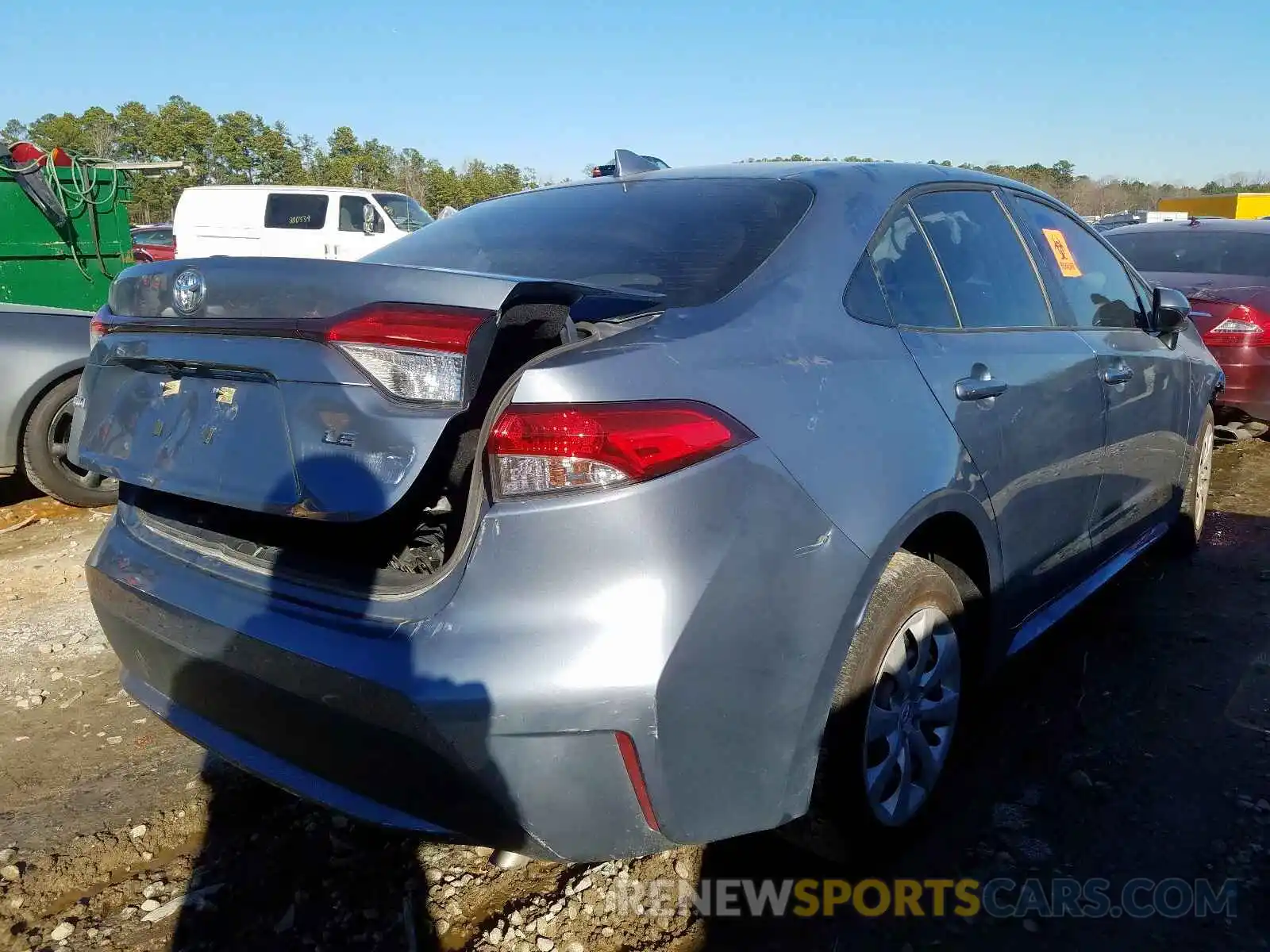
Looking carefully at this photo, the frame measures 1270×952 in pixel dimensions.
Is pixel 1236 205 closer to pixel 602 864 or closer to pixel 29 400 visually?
pixel 29 400

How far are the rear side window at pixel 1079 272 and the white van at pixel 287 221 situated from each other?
13193 millimetres

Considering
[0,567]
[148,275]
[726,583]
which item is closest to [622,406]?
[726,583]

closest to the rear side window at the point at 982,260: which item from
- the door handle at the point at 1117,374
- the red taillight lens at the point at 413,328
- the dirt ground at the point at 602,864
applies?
the door handle at the point at 1117,374

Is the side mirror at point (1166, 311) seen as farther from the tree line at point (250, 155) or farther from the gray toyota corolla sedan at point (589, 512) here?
the tree line at point (250, 155)

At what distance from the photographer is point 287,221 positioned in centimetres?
1559

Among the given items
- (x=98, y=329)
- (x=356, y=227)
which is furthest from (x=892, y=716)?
(x=356, y=227)

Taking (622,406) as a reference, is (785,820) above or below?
below

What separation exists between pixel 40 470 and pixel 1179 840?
17.5 ft

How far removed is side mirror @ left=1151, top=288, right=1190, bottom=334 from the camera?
145 inches

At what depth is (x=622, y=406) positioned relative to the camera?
5.53 ft

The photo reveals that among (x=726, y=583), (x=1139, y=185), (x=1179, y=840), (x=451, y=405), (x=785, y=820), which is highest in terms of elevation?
(x=1139, y=185)

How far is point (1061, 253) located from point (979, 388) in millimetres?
1160

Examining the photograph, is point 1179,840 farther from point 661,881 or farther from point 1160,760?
point 661,881

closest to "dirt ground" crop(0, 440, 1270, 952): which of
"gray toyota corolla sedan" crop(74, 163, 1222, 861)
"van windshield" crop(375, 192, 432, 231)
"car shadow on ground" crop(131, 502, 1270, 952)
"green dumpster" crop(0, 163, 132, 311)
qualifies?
"car shadow on ground" crop(131, 502, 1270, 952)
